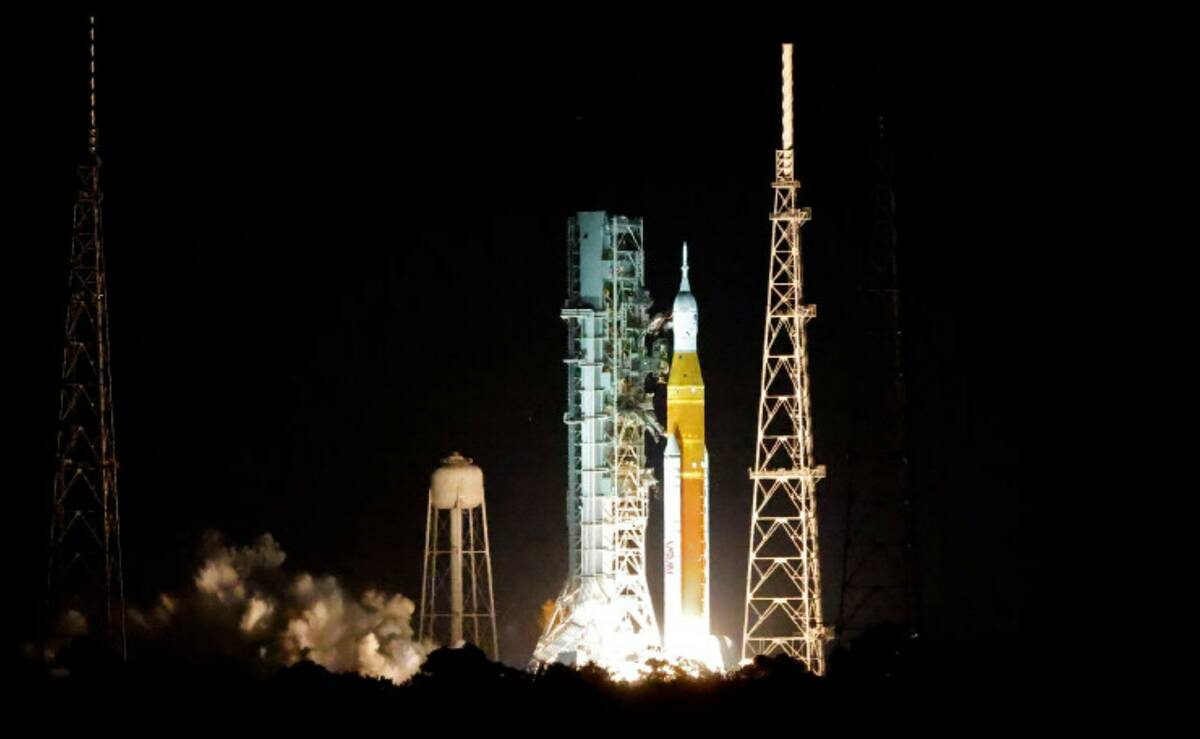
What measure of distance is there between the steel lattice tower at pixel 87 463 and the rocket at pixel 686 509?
10.5 m

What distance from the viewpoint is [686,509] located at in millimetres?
53469

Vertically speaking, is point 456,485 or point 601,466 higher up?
point 601,466

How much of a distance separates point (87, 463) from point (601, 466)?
12400 mm

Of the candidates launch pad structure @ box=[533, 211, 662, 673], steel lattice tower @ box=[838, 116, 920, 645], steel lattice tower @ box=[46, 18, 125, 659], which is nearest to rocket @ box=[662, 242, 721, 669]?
launch pad structure @ box=[533, 211, 662, 673]

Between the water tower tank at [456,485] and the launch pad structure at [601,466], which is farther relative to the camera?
the launch pad structure at [601,466]

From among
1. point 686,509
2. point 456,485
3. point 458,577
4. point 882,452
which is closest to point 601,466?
point 686,509

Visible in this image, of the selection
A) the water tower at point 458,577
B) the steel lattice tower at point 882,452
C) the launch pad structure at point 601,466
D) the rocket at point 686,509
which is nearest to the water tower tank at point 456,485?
the water tower at point 458,577

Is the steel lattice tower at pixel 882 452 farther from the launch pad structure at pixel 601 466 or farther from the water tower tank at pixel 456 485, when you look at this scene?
the water tower tank at pixel 456 485

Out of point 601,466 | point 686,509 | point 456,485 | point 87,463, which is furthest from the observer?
point 601,466

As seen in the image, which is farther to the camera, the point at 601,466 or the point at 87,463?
the point at 601,466

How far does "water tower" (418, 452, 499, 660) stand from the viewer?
53062 millimetres

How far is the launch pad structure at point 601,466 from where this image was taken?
53.3 meters

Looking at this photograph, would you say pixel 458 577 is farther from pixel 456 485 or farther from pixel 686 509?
pixel 686 509

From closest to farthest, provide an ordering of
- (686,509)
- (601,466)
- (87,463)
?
(87,463) < (686,509) < (601,466)
